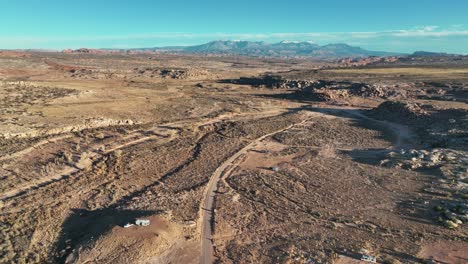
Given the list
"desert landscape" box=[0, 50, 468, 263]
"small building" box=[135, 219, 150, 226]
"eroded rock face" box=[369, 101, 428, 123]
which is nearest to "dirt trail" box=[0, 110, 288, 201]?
"desert landscape" box=[0, 50, 468, 263]

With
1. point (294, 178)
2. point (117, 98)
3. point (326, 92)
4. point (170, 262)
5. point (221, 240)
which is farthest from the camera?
point (326, 92)

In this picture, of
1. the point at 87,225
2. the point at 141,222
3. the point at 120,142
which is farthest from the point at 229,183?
the point at 120,142

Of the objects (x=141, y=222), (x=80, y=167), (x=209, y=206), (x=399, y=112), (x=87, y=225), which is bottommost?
(x=87, y=225)

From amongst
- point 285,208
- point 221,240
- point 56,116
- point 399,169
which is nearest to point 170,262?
point 221,240

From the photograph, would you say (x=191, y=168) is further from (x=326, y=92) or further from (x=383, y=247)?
(x=326, y=92)

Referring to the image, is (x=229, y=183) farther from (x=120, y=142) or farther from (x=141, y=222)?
(x=120, y=142)

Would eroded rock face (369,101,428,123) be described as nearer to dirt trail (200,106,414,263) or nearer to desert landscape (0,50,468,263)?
desert landscape (0,50,468,263)

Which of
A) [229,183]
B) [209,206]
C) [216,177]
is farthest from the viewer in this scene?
[216,177]
